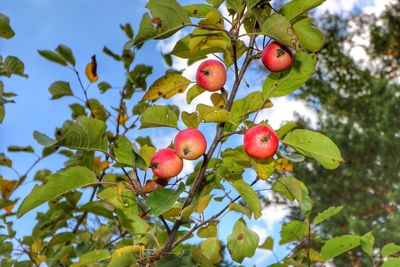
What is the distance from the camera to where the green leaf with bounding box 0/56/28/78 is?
1.85 metres

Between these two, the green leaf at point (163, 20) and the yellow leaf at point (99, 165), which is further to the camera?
the yellow leaf at point (99, 165)

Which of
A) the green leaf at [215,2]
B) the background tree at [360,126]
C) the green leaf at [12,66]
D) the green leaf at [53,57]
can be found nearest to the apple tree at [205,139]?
the green leaf at [215,2]

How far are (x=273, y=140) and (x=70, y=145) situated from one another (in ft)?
1.79

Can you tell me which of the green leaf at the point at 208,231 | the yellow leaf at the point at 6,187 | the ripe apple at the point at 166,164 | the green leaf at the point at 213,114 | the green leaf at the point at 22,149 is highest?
the green leaf at the point at 22,149

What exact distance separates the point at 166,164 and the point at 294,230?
789 millimetres

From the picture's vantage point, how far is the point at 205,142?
49.9 inches

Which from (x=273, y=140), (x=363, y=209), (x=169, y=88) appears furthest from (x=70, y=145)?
(x=363, y=209)

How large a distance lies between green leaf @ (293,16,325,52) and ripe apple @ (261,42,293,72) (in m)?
0.08

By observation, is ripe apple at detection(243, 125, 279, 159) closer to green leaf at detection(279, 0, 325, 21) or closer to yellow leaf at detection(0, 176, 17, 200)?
green leaf at detection(279, 0, 325, 21)

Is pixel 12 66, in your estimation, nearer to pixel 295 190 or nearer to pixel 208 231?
pixel 208 231

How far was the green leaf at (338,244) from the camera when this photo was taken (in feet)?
5.32

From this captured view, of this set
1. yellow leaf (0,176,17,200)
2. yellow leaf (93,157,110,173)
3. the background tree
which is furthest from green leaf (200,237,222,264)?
the background tree

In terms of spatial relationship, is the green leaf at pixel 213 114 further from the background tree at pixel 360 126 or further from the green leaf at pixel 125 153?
the background tree at pixel 360 126

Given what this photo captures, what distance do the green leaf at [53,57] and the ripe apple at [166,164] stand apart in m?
1.44
